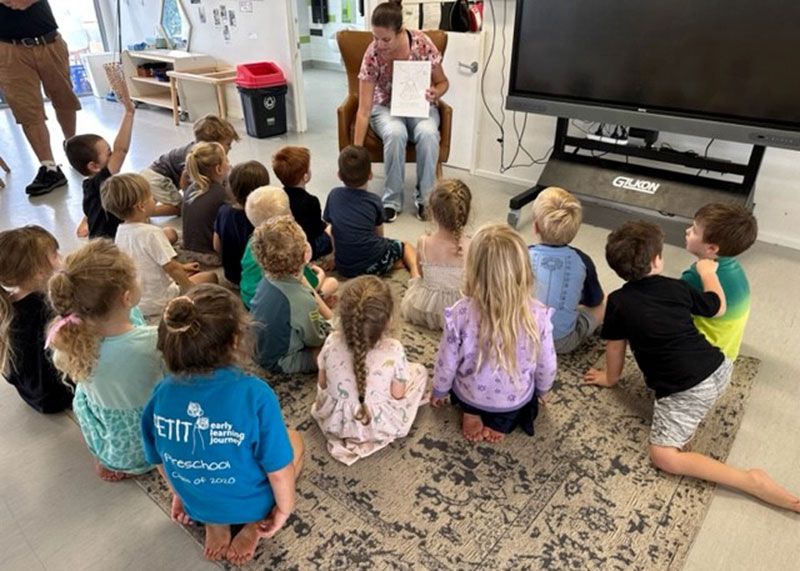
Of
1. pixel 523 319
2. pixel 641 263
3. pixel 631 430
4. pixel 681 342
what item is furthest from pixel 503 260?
pixel 631 430

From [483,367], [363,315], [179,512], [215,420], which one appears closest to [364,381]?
[363,315]

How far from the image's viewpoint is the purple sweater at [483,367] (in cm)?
151

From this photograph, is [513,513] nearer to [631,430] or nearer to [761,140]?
[631,430]

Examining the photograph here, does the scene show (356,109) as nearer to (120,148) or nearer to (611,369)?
(120,148)

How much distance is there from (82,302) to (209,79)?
4343mm

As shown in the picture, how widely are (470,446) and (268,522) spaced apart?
0.64 meters

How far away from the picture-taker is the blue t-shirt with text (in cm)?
112

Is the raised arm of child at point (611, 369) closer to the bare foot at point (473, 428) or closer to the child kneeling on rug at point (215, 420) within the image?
the bare foot at point (473, 428)

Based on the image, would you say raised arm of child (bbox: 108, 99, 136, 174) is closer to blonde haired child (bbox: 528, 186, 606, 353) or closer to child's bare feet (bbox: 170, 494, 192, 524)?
child's bare feet (bbox: 170, 494, 192, 524)

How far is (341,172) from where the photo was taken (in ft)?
7.95

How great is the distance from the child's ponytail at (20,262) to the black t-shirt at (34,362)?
28 mm

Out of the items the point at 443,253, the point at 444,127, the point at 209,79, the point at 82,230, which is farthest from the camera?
the point at 209,79

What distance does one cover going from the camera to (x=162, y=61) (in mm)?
5816

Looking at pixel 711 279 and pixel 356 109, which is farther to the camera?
pixel 356 109
